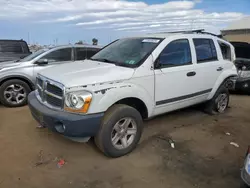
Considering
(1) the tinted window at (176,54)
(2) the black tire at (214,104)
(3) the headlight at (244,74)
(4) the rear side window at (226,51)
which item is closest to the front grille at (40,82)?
(1) the tinted window at (176,54)

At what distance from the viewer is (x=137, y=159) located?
12.4 feet

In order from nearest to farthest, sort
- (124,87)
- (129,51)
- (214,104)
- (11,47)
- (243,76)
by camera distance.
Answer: (124,87), (129,51), (214,104), (243,76), (11,47)

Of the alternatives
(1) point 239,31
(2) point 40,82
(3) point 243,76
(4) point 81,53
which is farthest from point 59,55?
(1) point 239,31

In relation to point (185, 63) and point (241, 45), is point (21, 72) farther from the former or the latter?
point (241, 45)

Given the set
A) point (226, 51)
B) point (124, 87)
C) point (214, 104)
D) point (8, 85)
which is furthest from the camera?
point (8, 85)

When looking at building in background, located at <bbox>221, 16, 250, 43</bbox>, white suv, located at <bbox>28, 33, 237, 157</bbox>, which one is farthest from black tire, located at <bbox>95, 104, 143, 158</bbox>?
building in background, located at <bbox>221, 16, 250, 43</bbox>

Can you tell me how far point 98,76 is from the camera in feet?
11.8

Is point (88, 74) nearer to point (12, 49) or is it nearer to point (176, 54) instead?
point (176, 54)

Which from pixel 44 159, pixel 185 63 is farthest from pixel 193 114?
pixel 44 159

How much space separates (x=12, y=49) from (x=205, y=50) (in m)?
7.51

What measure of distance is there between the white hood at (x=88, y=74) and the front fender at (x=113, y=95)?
5.0 inches

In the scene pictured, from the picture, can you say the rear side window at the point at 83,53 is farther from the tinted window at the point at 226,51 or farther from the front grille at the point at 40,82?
the tinted window at the point at 226,51

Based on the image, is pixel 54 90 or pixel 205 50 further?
pixel 205 50

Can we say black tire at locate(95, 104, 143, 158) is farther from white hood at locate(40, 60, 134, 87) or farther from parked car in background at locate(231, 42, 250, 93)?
parked car in background at locate(231, 42, 250, 93)
